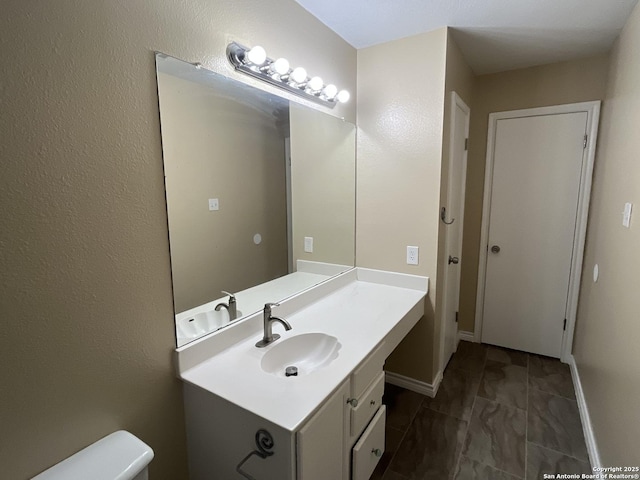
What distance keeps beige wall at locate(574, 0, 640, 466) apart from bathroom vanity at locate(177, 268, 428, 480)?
92cm

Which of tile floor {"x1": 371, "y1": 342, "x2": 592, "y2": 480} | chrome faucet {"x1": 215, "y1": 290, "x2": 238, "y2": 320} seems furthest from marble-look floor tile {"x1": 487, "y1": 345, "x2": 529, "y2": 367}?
chrome faucet {"x1": 215, "y1": 290, "x2": 238, "y2": 320}

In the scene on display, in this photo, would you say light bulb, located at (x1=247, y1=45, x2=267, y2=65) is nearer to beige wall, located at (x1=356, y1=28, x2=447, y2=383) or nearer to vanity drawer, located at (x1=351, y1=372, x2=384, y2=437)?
beige wall, located at (x1=356, y1=28, x2=447, y2=383)

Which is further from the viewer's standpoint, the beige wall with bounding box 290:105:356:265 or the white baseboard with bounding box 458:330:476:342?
the white baseboard with bounding box 458:330:476:342

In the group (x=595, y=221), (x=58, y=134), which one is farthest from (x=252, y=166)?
(x=595, y=221)

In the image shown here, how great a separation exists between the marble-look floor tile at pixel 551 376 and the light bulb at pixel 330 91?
94.8 inches

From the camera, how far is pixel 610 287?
1663 mm

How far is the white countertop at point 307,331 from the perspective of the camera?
3.42ft

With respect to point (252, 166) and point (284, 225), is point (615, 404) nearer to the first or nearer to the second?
point (284, 225)

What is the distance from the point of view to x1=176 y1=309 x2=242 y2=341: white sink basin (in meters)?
1.27

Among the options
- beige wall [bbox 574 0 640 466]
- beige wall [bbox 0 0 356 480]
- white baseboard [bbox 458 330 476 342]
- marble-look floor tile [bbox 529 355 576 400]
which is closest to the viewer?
beige wall [bbox 0 0 356 480]

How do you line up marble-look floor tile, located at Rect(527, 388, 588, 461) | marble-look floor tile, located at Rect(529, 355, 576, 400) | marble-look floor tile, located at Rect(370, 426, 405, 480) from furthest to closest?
marble-look floor tile, located at Rect(529, 355, 576, 400)
marble-look floor tile, located at Rect(527, 388, 588, 461)
marble-look floor tile, located at Rect(370, 426, 405, 480)

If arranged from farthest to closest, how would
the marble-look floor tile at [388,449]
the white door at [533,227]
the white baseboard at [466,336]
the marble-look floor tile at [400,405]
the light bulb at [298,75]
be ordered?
the white baseboard at [466,336]
the white door at [533,227]
the marble-look floor tile at [400,405]
the marble-look floor tile at [388,449]
the light bulb at [298,75]

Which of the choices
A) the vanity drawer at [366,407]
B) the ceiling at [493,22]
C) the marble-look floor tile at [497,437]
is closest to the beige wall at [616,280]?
the ceiling at [493,22]

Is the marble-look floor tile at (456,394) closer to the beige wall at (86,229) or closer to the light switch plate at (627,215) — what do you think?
the light switch plate at (627,215)
